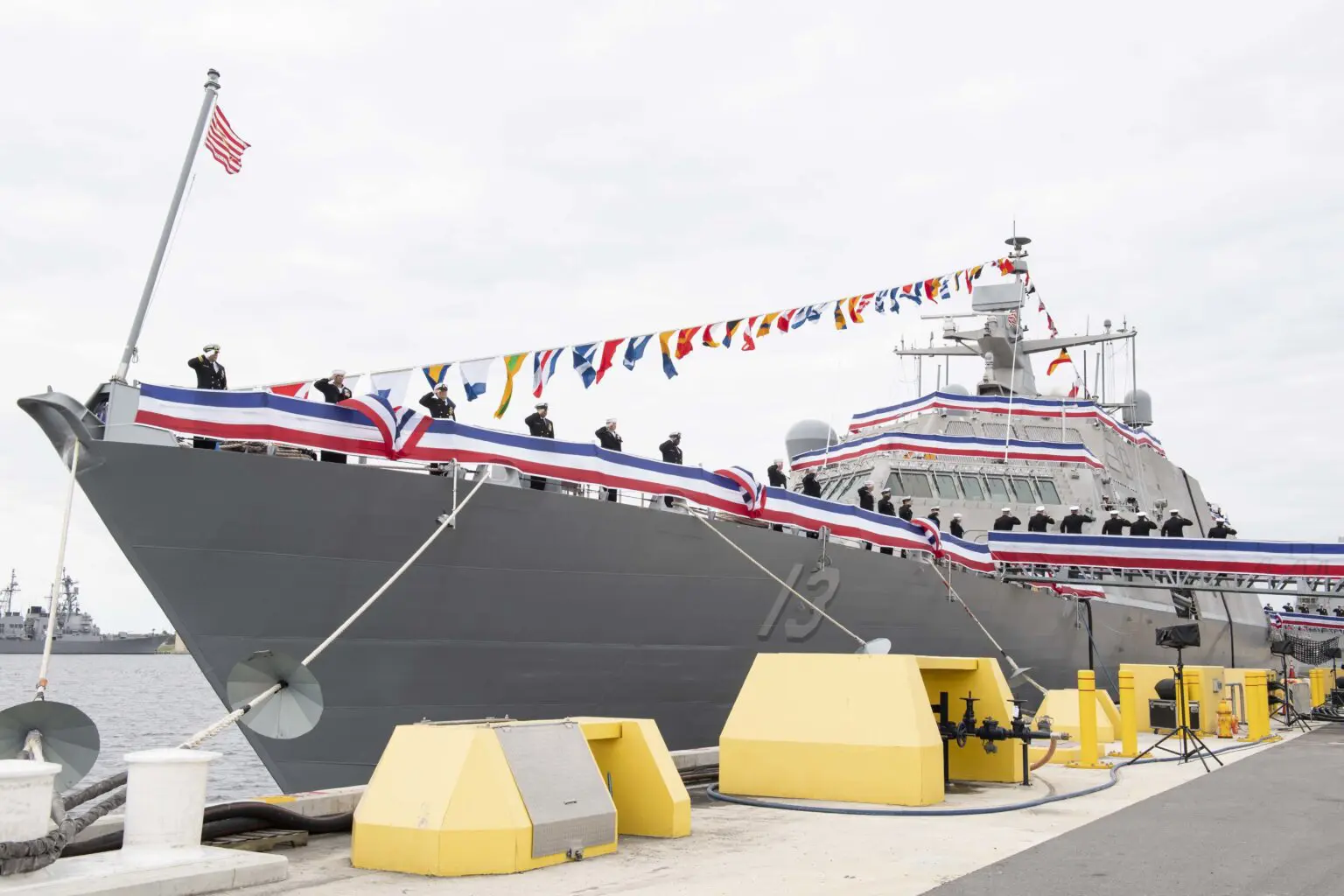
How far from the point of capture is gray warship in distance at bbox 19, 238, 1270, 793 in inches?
312

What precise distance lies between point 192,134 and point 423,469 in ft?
10.1

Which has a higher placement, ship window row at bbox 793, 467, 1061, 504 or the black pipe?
ship window row at bbox 793, 467, 1061, 504

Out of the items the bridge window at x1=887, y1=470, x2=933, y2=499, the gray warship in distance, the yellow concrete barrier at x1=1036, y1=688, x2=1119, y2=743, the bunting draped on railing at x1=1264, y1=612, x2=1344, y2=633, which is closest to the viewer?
the gray warship in distance

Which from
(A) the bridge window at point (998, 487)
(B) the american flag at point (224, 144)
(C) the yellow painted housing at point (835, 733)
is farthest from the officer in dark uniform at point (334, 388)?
(A) the bridge window at point (998, 487)

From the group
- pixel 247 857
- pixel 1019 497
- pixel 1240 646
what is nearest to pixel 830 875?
pixel 247 857

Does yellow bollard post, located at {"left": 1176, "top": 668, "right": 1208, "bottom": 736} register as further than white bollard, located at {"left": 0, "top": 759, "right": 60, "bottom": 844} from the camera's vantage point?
Yes

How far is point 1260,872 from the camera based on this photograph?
5.12 m

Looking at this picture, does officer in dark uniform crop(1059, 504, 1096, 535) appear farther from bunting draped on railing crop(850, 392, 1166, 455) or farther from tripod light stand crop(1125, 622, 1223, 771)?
tripod light stand crop(1125, 622, 1223, 771)

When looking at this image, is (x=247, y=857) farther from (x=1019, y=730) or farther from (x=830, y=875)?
(x=1019, y=730)

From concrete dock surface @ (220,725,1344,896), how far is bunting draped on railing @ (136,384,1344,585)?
3569 millimetres

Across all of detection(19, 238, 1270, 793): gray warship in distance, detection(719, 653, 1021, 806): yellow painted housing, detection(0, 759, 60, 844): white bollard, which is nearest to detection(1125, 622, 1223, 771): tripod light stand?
detection(19, 238, 1270, 793): gray warship in distance

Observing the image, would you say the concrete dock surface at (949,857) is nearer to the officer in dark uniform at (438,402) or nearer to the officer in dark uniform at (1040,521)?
the officer in dark uniform at (438,402)

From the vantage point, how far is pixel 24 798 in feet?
13.2

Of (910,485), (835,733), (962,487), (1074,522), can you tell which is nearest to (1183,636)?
(835,733)
